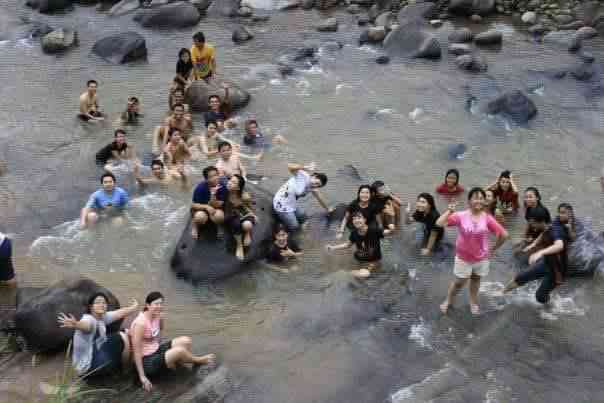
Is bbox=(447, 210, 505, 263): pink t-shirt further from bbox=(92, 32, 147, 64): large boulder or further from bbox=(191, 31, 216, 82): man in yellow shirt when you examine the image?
bbox=(92, 32, 147, 64): large boulder

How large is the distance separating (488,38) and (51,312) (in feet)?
38.3

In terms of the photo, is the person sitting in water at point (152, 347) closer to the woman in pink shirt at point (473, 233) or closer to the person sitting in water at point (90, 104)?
the woman in pink shirt at point (473, 233)

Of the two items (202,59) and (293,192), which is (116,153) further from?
(293,192)

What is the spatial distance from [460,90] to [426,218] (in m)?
5.78

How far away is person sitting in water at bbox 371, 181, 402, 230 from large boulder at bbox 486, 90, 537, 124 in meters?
4.21

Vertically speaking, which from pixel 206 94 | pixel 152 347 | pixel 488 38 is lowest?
pixel 152 347

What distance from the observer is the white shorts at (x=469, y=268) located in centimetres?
823

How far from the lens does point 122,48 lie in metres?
16.2

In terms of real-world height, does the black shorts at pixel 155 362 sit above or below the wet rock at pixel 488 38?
below

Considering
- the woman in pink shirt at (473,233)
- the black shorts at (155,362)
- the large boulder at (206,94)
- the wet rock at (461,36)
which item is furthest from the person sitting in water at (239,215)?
the wet rock at (461,36)

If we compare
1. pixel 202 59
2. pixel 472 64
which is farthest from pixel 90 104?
pixel 472 64

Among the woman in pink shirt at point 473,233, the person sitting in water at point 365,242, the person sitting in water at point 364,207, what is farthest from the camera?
the person sitting in water at point 364,207

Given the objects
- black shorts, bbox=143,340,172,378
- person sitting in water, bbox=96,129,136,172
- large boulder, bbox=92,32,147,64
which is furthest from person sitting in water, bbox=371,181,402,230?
large boulder, bbox=92,32,147,64

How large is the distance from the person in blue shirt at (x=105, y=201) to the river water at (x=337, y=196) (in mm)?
265
